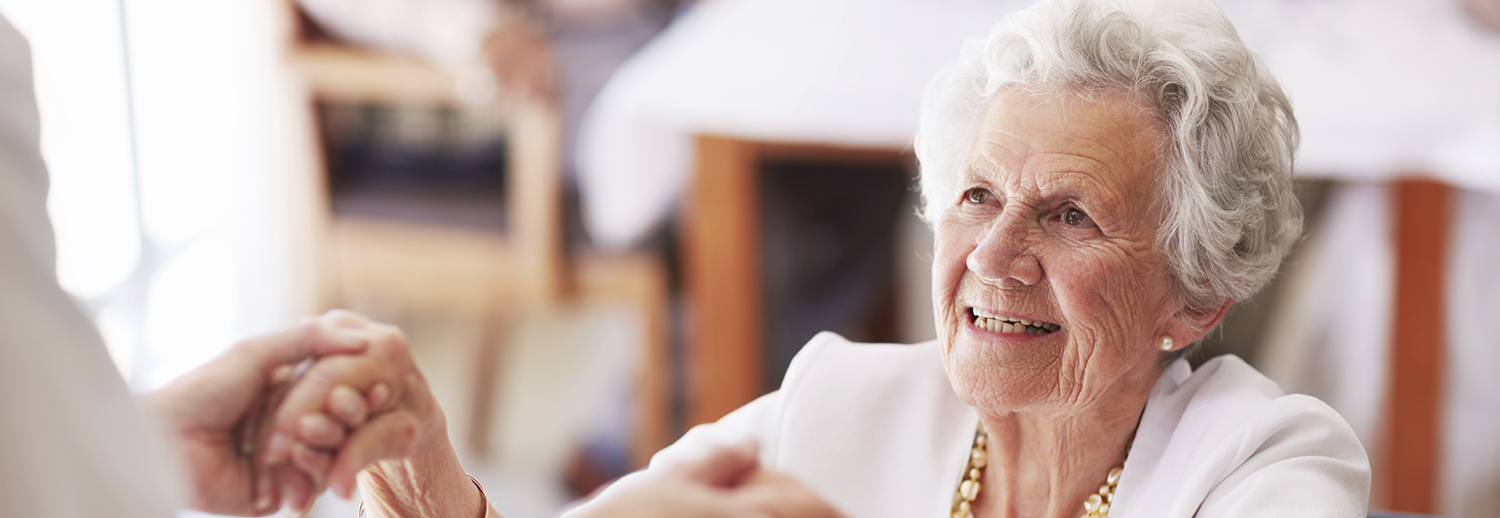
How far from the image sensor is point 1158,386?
1232 millimetres

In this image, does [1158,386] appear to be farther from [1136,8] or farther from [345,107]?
[345,107]

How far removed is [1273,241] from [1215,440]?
20 centimetres

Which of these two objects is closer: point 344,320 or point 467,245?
point 344,320

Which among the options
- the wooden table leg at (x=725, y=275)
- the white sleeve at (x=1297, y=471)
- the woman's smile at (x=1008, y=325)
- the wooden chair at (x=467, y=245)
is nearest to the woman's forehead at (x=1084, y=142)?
the woman's smile at (x=1008, y=325)

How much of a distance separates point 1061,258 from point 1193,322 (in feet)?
0.49

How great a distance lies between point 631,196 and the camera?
2625 millimetres

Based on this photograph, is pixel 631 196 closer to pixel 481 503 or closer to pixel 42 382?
pixel 481 503

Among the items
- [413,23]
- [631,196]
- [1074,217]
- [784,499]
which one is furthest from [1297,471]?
Answer: [413,23]

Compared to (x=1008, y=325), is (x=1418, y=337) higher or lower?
lower

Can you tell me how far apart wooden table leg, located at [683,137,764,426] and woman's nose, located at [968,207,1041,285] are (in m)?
1.31

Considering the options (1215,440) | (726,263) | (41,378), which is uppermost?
(41,378)

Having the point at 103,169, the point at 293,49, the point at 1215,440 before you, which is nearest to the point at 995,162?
the point at 1215,440

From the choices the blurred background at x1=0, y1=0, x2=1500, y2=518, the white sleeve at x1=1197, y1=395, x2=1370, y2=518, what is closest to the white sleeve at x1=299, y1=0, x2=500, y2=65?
the blurred background at x1=0, y1=0, x2=1500, y2=518

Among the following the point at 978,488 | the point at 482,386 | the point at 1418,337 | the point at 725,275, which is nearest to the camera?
the point at 978,488
